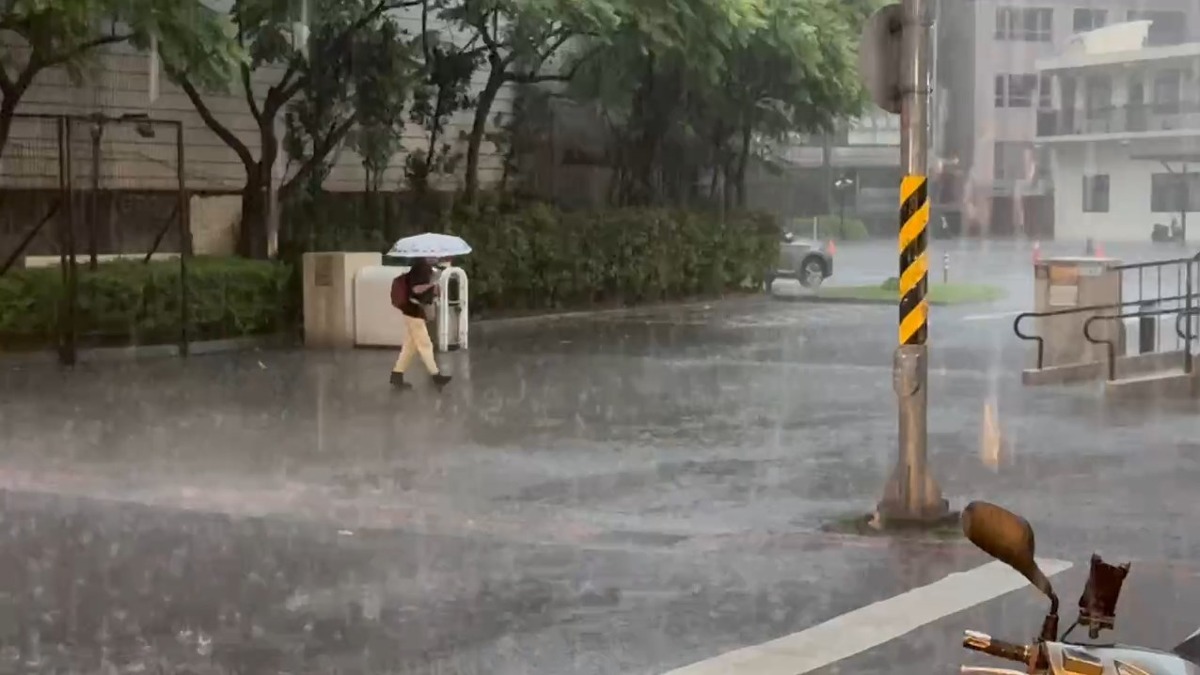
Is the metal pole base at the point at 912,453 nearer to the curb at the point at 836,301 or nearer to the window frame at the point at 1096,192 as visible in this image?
the window frame at the point at 1096,192

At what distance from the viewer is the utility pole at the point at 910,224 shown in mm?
9086

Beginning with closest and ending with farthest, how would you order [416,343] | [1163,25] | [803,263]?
[416,343] < [1163,25] < [803,263]

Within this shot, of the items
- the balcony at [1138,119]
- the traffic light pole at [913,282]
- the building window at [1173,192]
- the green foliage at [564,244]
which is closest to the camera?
the traffic light pole at [913,282]

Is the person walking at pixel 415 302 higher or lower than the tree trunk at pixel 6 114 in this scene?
lower

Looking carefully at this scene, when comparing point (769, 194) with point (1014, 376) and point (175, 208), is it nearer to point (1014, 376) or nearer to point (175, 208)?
point (175, 208)

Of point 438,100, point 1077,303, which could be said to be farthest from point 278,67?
point 1077,303

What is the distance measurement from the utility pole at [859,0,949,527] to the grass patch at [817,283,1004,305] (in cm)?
2095

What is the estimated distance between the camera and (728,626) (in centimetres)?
725

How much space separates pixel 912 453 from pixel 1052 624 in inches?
256

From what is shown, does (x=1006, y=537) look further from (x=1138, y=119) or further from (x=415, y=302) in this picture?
(x=1138, y=119)

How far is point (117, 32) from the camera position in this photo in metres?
20.6

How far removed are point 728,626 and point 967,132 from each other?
24459mm

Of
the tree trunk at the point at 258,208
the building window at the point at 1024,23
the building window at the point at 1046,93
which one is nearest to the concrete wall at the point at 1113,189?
the building window at the point at 1046,93

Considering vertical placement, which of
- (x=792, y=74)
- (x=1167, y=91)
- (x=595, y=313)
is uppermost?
(x=792, y=74)
